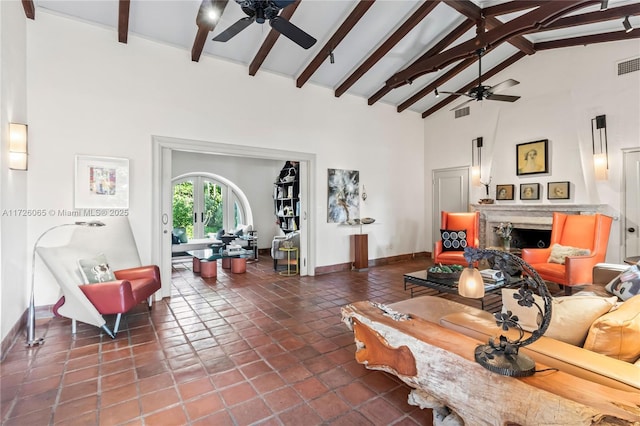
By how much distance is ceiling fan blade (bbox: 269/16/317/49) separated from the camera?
9.35 ft

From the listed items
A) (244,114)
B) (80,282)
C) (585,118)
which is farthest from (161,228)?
(585,118)

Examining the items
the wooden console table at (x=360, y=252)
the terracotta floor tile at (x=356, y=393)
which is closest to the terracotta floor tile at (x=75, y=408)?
the terracotta floor tile at (x=356, y=393)

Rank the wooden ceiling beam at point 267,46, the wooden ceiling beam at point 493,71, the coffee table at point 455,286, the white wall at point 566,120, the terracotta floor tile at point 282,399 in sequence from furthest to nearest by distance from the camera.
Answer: the wooden ceiling beam at point 493,71 → the white wall at point 566,120 → the wooden ceiling beam at point 267,46 → the coffee table at point 455,286 → the terracotta floor tile at point 282,399

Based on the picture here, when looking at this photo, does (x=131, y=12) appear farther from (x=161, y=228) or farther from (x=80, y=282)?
(x=80, y=282)

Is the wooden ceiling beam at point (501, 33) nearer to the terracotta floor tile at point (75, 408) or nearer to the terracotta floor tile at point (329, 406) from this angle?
the terracotta floor tile at point (329, 406)

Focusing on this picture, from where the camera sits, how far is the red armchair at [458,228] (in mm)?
5145

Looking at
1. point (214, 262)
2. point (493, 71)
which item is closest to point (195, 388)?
point (214, 262)

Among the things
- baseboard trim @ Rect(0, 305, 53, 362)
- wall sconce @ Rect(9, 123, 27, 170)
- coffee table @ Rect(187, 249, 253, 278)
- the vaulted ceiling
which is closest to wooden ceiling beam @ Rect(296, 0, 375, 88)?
the vaulted ceiling

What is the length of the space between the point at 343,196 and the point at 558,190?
12.5ft

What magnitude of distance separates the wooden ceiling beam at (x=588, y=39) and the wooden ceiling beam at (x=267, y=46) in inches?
176

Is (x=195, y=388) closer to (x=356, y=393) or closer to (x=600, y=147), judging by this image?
(x=356, y=393)

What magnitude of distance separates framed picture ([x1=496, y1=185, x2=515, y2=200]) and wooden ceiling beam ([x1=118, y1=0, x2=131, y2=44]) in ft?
21.9

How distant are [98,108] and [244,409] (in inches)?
157

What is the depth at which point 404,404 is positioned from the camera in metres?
2.02
